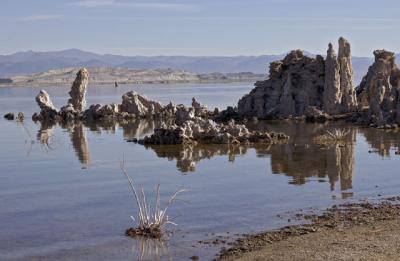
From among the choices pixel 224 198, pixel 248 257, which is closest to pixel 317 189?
pixel 224 198

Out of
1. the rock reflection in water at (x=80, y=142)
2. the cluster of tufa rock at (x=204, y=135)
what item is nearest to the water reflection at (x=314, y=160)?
the cluster of tufa rock at (x=204, y=135)

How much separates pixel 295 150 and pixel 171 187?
10.0 m

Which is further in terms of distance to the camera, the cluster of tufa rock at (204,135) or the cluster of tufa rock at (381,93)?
the cluster of tufa rock at (381,93)

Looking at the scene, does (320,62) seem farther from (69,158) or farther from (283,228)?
(283,228)

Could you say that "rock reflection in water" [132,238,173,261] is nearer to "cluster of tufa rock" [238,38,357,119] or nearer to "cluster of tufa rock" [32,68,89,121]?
"cluster of tufa rock" [238,38,357,119]

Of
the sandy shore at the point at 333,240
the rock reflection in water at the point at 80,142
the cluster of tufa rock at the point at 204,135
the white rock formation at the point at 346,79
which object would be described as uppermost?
the white rock formation at the point at 346,79

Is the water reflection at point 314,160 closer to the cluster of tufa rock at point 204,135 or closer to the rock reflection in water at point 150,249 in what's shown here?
the cluster of tufa rock at point 204,135

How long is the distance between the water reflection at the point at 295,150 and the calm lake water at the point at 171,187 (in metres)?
0.04

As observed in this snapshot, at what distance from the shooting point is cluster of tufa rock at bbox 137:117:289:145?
32.6 metres

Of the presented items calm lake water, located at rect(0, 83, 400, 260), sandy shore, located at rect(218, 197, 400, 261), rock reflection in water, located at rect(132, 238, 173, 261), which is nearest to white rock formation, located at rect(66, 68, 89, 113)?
calm lake water, located at rect(0, 83, 400, 260)

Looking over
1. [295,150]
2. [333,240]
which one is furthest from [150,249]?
[295,150]

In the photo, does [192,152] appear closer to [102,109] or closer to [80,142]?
[80,142]

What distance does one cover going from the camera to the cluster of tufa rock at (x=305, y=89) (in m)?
46.8

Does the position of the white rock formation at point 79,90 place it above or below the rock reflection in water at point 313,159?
above
